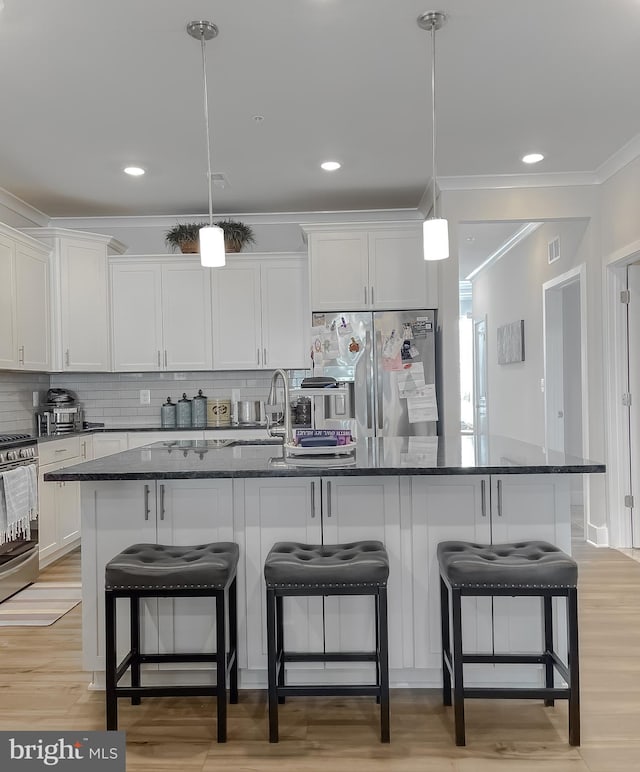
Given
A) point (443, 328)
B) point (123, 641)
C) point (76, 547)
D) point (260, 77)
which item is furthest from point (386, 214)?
point (123, 641)

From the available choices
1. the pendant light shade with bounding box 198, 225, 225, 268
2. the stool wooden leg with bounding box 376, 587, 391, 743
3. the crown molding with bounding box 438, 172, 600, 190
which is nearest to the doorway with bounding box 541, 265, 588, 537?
the crown molding with bounding box 438, 172, 600, 190

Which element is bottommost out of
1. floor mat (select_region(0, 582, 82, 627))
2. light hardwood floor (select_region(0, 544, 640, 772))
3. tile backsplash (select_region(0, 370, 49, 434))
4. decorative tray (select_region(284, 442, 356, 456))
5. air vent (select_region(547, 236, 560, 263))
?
floor mat (select_region(0, 582, 82, 627))

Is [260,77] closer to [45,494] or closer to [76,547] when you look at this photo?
[45,494]

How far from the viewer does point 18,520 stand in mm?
3906

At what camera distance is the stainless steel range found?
380cm

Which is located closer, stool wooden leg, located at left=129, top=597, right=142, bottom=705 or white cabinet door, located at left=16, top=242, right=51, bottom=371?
stool wooden leg, located at left=129, top=597, right=142, bottom=705

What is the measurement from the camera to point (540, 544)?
2348mm

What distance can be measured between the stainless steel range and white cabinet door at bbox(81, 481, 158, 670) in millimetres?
1530

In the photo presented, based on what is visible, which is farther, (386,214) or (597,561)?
(386,214)

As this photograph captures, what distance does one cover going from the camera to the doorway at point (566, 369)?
525cm

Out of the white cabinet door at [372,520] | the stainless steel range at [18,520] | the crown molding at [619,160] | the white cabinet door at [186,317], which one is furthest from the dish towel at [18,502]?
the crown molding at [619,160]

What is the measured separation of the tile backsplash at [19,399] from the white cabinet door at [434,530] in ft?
11.6

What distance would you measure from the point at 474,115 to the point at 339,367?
204cm

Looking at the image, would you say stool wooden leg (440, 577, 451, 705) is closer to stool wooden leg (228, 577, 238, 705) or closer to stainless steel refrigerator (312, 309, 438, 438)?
stool wooden leg (228, 577, 238, 705)
